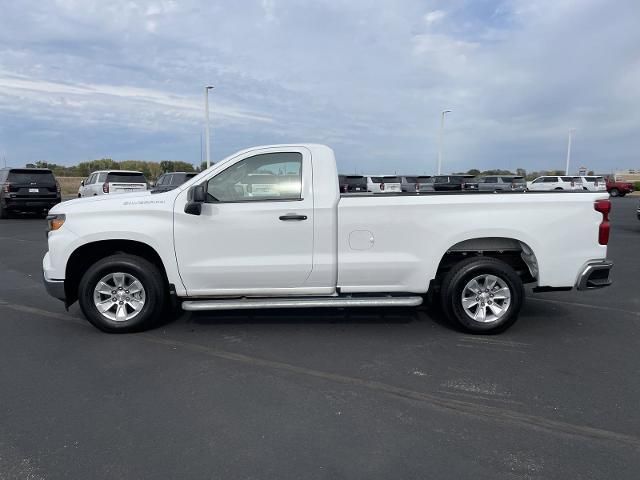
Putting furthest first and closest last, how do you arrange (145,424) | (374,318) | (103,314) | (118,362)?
(374,318)
(103,314)
(118,362)
(145,424)

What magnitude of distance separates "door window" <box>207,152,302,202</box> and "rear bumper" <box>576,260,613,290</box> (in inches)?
120

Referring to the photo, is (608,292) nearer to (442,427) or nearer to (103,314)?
(442,427)

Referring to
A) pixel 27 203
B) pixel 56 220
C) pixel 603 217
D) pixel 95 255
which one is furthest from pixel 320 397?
pixel 27 203

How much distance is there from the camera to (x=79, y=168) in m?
73.6

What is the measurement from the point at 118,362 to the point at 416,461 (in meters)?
2.84

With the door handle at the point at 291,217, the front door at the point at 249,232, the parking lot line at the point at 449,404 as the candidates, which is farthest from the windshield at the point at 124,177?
the door handle at the point at 291,217

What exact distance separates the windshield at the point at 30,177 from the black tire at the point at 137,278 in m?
15.1

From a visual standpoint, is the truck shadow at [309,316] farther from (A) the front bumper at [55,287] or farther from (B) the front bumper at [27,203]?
(B) the front bumper at [27,203]

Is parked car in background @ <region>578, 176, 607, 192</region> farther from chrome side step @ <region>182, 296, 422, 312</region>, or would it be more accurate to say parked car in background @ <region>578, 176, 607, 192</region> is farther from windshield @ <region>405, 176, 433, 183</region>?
chrome side step @ <region>182, 296, 422, 312</region>

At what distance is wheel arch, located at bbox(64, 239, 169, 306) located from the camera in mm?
5062

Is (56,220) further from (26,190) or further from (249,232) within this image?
(26,190)

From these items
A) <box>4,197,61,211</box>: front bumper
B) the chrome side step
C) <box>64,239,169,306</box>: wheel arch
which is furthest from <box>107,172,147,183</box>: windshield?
the chrome side step

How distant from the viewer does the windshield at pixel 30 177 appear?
17.3 m

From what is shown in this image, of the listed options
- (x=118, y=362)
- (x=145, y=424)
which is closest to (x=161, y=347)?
(x=118, y=362)
